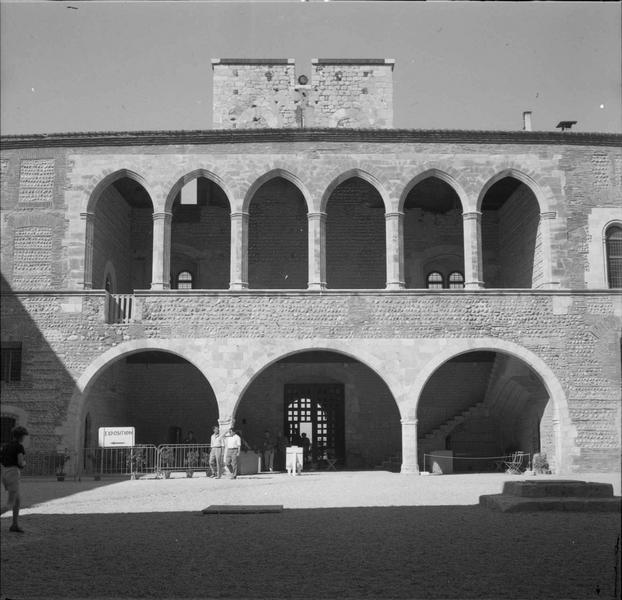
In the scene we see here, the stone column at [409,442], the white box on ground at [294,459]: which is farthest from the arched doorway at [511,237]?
the white box on ground at [294,459]

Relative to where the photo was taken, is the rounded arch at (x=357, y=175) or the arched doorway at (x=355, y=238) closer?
the rounded arch at (x=357, y=175)

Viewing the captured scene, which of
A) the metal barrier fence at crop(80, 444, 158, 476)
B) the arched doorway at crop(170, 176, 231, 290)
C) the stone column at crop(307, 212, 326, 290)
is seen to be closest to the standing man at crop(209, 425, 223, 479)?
the metal barrier fence at crop(80, 444, 158, 476)

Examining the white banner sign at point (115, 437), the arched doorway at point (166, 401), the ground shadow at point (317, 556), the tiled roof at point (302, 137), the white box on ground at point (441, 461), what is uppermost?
the tiled roof at point (302, 137)

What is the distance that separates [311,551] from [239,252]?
541 inches

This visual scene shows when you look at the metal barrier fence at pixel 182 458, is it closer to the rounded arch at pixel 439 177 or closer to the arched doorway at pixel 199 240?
the arched doorway at pixel 199 240

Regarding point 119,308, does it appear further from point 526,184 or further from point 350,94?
point 526,184

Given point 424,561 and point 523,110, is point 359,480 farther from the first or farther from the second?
point 523,110

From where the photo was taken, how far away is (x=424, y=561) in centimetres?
854

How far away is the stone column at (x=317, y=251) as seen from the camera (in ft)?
72.3

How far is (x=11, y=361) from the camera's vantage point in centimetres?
2164

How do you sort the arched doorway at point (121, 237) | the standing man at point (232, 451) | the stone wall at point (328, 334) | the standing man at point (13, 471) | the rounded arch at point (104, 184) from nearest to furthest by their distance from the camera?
the standing man at point (13, 471) → the standing man at point (232, 451) → the stone wall at point (328, 334) → the rounded arch at point (104, 184) → the arched doorway at point (121, 237)

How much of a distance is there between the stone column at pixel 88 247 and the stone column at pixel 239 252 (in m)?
3.57

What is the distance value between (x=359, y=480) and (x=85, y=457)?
25.2ft

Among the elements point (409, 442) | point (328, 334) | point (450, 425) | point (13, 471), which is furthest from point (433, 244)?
point (13, 471)
